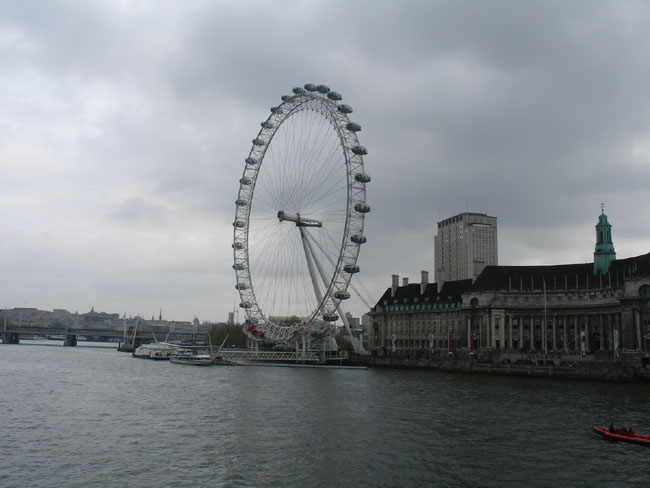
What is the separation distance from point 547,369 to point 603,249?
111 ft

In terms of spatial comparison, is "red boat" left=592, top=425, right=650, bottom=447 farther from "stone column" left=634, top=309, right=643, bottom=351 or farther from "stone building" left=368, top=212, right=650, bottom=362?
"stone building" left=368, top=212, right=650, bottom=362

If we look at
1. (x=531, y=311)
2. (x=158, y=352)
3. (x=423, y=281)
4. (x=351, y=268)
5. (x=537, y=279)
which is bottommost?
(x=158, y=352)

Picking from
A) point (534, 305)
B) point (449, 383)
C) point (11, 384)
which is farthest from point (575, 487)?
point (534, 305)

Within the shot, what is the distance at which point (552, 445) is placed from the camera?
3161 centimetres

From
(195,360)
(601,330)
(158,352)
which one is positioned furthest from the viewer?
(158,352)

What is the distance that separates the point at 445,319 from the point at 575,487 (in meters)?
89.8

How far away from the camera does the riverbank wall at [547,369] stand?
6956cm

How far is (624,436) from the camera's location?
31766mm

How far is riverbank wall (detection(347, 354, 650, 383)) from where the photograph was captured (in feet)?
228

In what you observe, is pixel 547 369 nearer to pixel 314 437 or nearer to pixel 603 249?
pixel 603 249

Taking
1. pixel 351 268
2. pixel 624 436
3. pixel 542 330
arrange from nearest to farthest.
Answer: pixel 624 436 → pixel 351 268 → pixel 542 330

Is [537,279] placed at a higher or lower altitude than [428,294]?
higher

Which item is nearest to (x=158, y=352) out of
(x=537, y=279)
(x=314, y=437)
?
(x=537, y=279)

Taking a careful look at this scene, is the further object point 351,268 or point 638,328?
point 638,328
